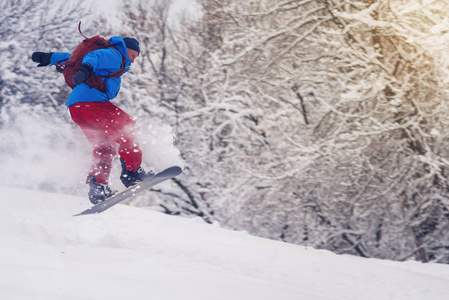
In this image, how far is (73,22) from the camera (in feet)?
34.1

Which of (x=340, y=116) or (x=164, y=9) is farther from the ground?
(x=164, y=9)

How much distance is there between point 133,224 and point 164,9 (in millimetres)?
7773

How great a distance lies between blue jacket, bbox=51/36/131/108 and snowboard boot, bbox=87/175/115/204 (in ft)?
2.41

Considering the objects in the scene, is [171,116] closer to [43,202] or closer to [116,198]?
[43,202]

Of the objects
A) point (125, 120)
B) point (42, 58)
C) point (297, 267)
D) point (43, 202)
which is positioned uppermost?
point (42, 58)

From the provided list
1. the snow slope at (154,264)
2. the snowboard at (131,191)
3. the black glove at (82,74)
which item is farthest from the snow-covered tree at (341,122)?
the black glove at (82,74)

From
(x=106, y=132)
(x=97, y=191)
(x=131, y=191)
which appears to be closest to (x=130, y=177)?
(x=131, y=191)

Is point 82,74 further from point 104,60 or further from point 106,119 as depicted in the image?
point 106,119

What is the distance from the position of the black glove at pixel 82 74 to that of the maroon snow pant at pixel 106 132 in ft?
1.50

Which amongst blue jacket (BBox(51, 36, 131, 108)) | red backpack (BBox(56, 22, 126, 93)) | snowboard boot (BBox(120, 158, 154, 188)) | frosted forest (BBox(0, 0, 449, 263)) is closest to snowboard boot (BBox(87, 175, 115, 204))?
snowboard boot (BBox(120, 158, 154, 188))

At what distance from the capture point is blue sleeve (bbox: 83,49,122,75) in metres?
3.56

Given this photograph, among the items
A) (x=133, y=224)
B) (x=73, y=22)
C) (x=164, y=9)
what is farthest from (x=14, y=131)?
(x=133, y=224)

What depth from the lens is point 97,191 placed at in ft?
13.3

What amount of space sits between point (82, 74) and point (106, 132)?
0.67m
